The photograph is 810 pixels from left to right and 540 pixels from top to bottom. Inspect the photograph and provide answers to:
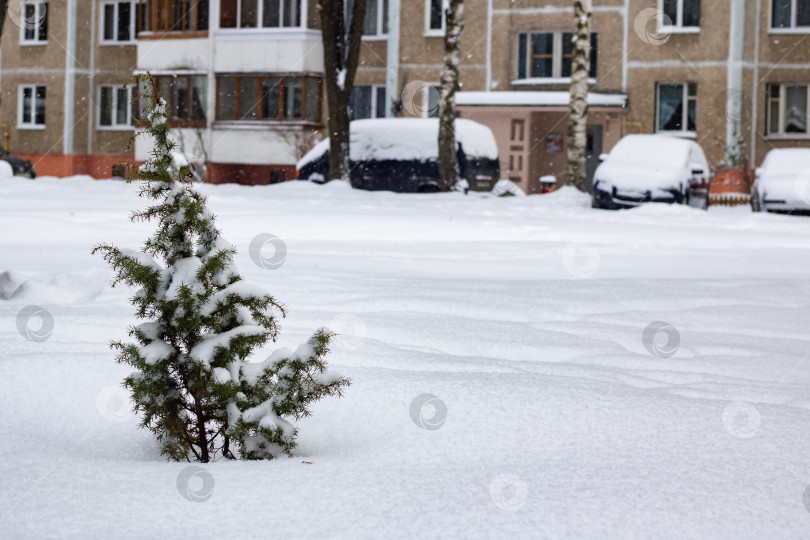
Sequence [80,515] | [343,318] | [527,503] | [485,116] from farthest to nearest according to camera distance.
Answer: [485,116]
[343,318]
[527,503]
[80,515]

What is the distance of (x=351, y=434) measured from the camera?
3.69m

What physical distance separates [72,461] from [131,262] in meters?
0.57

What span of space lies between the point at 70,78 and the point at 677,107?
829 inches

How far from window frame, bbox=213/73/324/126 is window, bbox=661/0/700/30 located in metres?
10.5

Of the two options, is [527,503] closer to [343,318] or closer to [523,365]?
[523,365]

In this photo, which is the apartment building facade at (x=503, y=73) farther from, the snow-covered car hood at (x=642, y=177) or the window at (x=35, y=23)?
the snow-covered car hood at (x=642, y=177)

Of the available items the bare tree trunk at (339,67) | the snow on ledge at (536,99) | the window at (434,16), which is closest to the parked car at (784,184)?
the bare tree trunk at (339,67)

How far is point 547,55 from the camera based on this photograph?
34875mm

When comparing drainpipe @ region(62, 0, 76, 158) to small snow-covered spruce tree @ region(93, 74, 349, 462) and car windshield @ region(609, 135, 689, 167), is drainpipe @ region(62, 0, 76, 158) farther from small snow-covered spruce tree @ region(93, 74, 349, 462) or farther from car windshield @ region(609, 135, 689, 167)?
small snow-covered spruce tree @ region(93, 74, 349, 462)

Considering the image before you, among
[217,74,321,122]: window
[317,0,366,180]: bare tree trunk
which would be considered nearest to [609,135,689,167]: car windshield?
[317,0,366,180]: bare tree trunk

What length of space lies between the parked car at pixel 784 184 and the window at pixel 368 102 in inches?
641

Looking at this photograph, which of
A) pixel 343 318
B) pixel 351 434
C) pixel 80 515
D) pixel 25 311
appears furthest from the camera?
pixel 343 318

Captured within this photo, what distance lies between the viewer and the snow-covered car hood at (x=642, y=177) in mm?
21016

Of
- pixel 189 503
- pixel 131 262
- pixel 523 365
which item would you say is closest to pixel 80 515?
pixel 189 503
